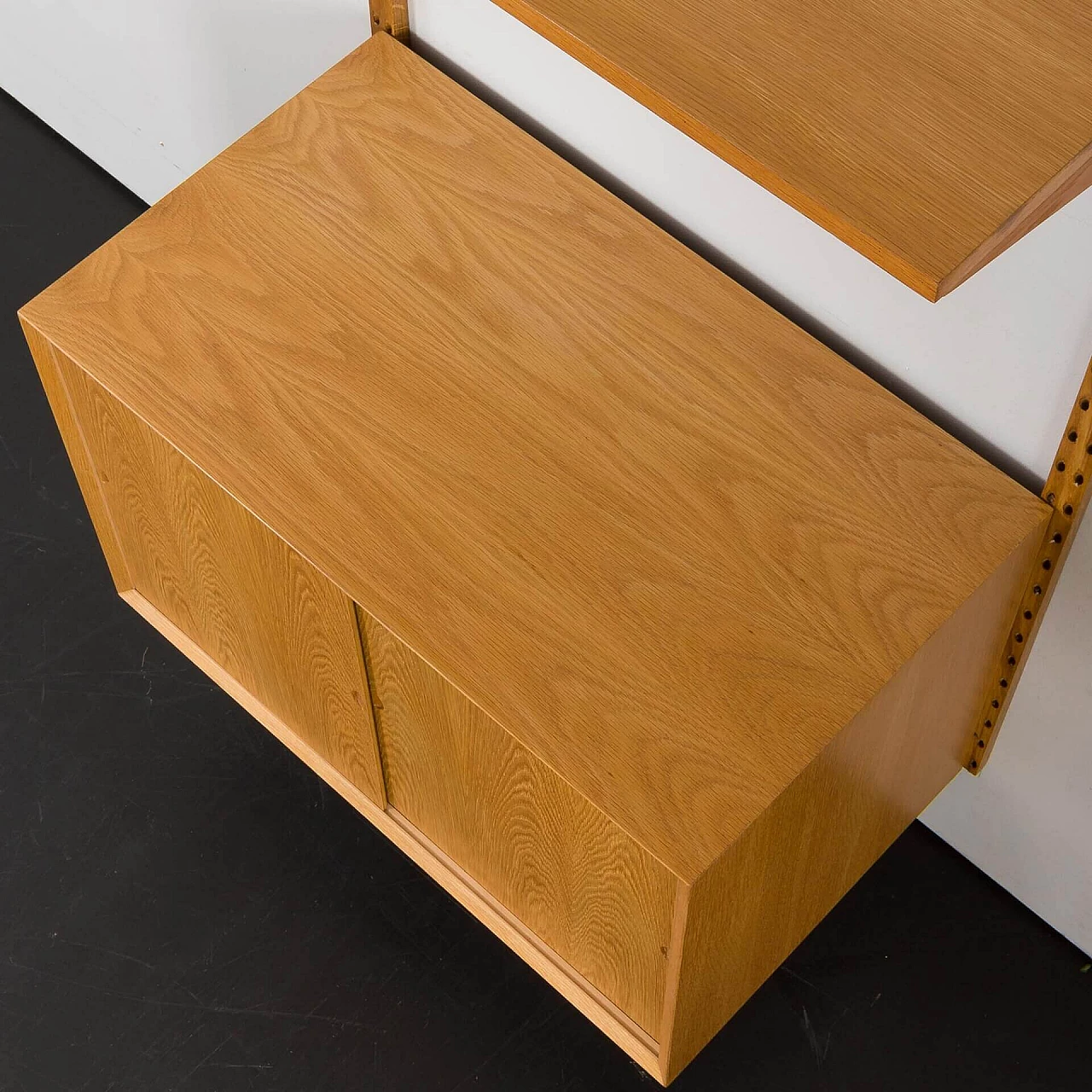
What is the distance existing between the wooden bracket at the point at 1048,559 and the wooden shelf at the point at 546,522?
2 centimetres

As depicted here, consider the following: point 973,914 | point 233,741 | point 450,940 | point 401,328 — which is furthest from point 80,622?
point 973,914

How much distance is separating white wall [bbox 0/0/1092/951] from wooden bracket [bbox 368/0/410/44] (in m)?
0.02

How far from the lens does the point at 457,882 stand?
1703 mm

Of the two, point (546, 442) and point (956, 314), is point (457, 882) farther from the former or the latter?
point (956, 314)

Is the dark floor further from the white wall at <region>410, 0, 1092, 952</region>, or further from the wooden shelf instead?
the wooden shelf

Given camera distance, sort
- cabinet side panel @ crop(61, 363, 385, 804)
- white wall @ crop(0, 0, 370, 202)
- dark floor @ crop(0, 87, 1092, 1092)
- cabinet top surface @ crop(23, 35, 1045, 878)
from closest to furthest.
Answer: cabinet top surface @ crop(23, 35, 1045, 878) → cabinet side panel @ crop(61, 363, 385, 804) → dark floor @ crop(0, 87, 1092, 1092) → white wall @ crop(0, 0, 370, 202)

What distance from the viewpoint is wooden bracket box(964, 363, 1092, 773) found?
1405 mm

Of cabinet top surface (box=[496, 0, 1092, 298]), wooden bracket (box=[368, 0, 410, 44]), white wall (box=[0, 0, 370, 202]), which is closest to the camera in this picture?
cabinet top surface (box=[496, 0, 1092, 298])

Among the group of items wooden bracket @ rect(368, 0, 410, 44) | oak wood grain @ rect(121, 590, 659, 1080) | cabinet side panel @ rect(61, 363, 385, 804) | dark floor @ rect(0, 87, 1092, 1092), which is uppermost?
wooden bracket @ rect(368, 0, 410, 44)

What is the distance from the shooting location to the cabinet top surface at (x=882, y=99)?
1061 millimetres

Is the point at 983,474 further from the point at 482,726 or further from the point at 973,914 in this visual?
the point at 973,914

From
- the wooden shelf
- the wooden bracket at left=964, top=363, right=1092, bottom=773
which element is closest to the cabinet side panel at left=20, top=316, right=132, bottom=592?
the wooden shelf

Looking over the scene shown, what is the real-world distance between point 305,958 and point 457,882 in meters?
0.37

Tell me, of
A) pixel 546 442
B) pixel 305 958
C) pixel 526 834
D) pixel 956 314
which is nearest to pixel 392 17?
pixel 546 442
